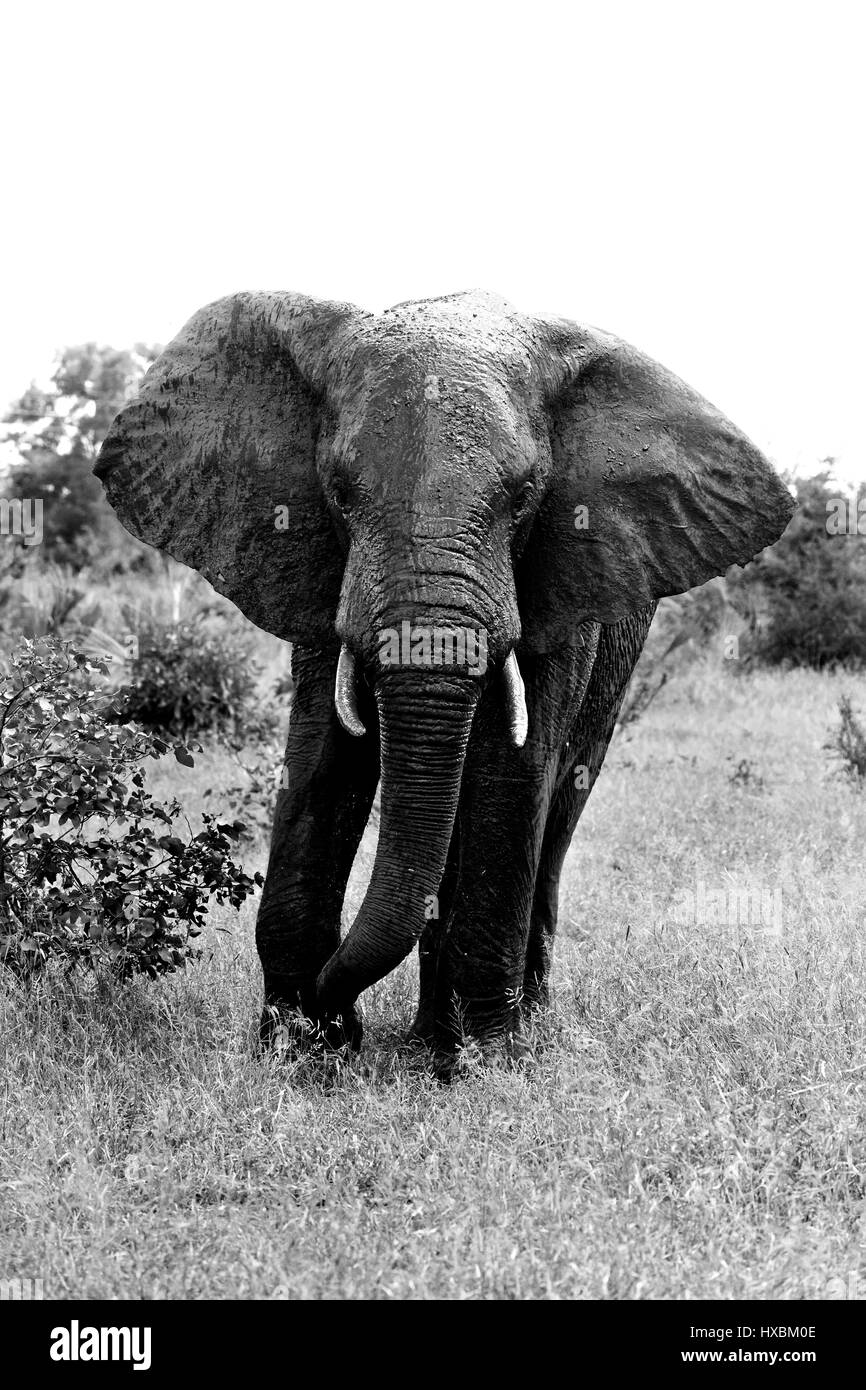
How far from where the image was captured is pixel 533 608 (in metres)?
5.28

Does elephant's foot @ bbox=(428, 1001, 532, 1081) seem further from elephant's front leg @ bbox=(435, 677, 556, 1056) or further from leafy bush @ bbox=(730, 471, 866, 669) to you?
leafy bush @ bbox=(730, 471, 866, 669)

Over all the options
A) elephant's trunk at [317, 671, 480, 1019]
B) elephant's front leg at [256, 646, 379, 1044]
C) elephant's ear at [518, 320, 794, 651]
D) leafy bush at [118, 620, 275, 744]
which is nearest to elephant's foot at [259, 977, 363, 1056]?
elephant's front leg at [256, 646, 379, 1044]

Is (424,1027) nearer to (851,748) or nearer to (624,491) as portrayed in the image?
(624,491)

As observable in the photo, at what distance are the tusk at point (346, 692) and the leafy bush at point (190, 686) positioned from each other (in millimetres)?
8123

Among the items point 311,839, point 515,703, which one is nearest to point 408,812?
point 515,703

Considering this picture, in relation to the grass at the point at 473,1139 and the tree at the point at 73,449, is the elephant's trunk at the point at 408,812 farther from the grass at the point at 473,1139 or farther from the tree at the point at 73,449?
the tree at the point at 73,449

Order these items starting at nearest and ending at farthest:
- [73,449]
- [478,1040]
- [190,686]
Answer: [478,1040] < [190,686] < [73,449]

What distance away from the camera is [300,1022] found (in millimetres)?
5355

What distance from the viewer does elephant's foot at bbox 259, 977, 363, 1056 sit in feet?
17.8

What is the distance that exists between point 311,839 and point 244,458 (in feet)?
4.36

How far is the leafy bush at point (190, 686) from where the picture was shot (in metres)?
13.1

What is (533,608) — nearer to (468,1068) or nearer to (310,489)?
(310,489)

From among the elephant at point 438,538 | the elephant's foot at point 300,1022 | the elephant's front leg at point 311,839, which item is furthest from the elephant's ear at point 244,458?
the elephant's foot at point 300,1022
